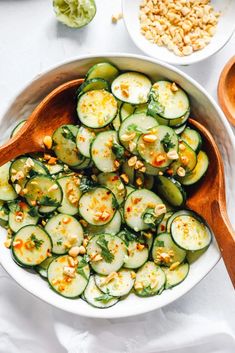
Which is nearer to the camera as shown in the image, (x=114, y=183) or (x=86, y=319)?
(x=114, y=183)

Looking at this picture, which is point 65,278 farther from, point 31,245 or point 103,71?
point 103,71

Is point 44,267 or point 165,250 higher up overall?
point 44,267

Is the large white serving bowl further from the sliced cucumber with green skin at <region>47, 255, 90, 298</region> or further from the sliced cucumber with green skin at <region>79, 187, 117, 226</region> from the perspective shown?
the sliced cucumber with green skin at <region>79, 187, 117, 226</region>

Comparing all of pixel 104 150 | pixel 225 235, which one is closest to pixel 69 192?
pixel 104 150

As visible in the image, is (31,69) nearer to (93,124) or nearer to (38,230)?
(93,124)

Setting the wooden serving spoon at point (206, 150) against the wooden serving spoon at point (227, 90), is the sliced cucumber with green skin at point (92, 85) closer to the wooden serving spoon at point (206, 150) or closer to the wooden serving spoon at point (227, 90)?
the wooden serving spoon at point (206, 150)

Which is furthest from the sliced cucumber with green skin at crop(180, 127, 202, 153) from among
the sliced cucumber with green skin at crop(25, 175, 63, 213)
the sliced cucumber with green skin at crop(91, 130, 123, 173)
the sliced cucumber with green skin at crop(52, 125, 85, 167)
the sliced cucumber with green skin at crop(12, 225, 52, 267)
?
the sliced cucumber with green skin at crop(12, 225, 52, 267)
